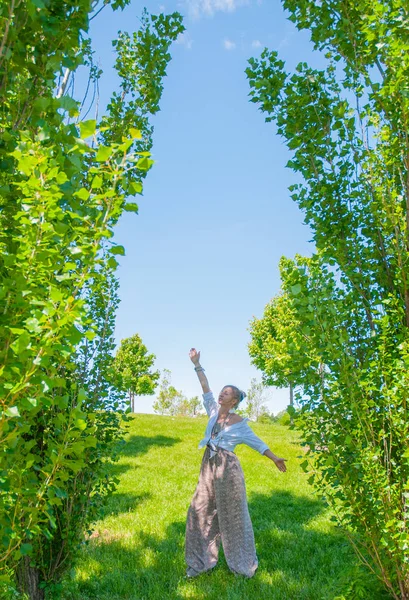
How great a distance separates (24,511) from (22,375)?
0.83 metres

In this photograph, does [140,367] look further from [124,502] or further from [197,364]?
[197,364]

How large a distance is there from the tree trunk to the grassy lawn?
68 centimetres

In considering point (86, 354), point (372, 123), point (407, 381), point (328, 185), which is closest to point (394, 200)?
point (328, 185)

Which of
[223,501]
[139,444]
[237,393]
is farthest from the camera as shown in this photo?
[139,444]

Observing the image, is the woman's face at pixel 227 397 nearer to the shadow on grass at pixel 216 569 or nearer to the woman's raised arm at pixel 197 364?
the woman's raised arm at pixel 197 364

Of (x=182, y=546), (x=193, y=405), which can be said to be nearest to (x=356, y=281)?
(x=182, y=546)

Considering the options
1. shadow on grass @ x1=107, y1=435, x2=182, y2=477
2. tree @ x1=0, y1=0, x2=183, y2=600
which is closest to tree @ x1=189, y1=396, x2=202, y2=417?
shadow on grass @ x1=107, y1=435, x2=182, y2=477

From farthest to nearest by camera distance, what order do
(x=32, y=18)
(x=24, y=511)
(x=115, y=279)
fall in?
(x=115, y=279) < (x=24, y=511) < (x=32, y=18)

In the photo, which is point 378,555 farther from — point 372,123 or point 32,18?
point 32,18

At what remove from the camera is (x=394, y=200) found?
3754mm

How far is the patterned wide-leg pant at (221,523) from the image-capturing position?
18.0 feet

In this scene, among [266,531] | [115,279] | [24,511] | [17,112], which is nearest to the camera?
[24,511]

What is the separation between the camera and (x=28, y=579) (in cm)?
399

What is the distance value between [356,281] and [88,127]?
2.79m
